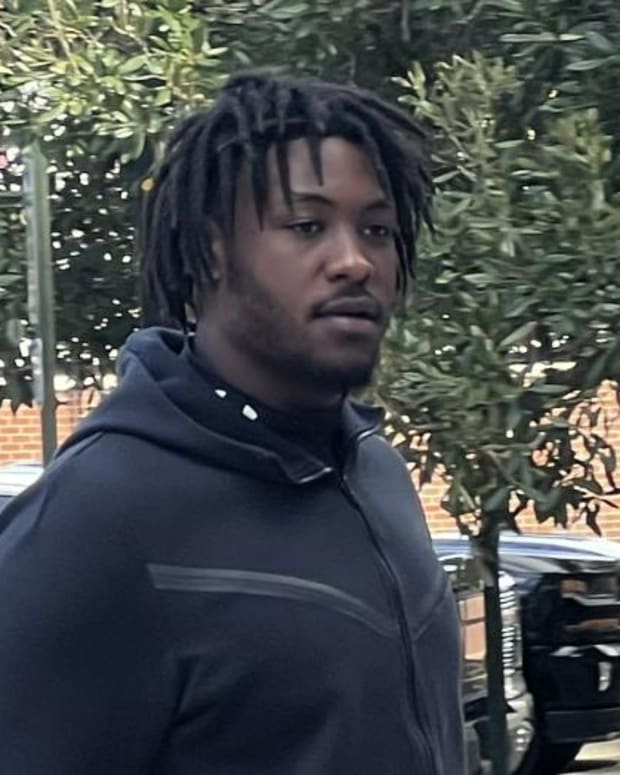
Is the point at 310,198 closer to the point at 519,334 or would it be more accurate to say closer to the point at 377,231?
the point at 377,231

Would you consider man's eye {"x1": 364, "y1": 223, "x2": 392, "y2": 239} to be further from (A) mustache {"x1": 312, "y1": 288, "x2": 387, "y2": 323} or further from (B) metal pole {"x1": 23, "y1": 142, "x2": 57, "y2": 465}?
(B) metal pole {"x1": 23, "y1": 142, "x2": 57, "y2": 465}

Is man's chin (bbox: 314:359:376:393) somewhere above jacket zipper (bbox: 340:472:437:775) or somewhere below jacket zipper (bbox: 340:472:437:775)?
above

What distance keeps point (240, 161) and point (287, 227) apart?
91 mm

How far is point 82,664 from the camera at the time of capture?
2.06m

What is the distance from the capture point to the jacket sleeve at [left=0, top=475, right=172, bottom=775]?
2.06 m

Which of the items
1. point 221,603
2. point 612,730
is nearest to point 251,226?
point 221,603

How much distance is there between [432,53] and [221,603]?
9.26 feet

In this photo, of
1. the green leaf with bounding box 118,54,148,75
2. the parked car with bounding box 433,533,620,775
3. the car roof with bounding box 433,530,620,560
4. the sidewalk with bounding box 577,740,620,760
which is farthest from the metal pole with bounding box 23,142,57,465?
the sidewalk with bounding box 577,740,620,760

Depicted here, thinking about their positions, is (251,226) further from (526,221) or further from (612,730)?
(612,730)

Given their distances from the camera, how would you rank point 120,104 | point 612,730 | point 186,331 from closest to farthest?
point 186,331 < point 120,104 < point 612,730

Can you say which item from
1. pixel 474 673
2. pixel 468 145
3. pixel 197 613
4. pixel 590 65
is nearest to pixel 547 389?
pixel 468 145

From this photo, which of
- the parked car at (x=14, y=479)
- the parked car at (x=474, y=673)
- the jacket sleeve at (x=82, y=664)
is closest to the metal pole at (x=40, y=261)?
the parked car at (x=14, y=479)

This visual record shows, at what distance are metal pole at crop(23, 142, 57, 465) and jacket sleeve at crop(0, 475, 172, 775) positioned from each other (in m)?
2.72

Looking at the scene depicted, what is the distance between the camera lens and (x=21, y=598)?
208 centimetres
